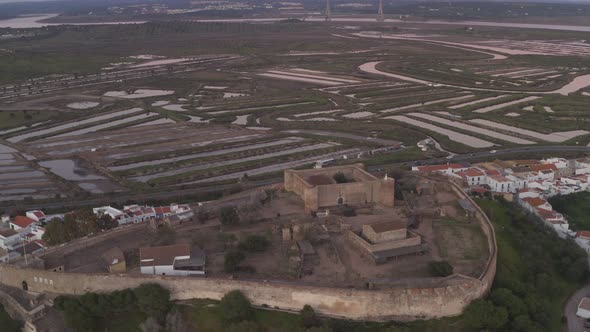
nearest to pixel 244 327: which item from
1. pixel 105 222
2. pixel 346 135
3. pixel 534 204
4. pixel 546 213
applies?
pixel 105 222

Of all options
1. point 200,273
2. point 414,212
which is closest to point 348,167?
point 414,212

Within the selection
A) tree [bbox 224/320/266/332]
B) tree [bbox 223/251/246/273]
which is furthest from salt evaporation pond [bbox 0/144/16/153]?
tree [bbox 224/320/266/332]

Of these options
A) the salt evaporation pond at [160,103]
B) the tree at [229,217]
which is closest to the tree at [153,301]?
the tree at [229,217]

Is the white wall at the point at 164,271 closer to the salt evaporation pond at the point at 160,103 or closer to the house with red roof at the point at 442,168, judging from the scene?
the house with red roof at the point at 442,168

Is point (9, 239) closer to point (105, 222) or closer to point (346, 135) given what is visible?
point (105, 222)

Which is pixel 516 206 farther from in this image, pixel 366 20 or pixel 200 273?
pixel 366 20

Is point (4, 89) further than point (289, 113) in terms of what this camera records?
Yes
